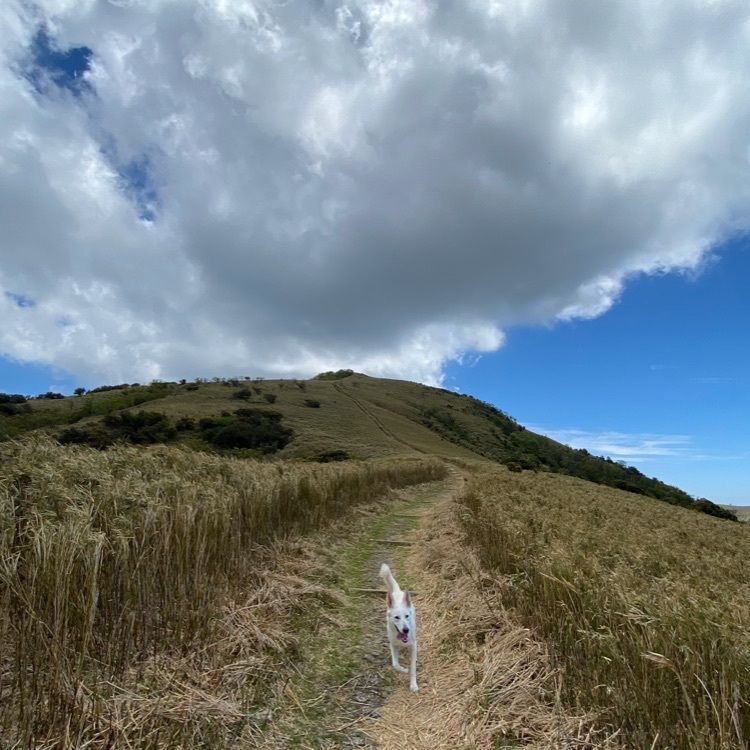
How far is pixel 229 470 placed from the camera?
854 cm

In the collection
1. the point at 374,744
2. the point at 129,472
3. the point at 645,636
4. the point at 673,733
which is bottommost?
the point at 374,744

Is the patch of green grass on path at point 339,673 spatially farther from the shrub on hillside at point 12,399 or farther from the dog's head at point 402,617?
the shrub on hillside at point 12,399

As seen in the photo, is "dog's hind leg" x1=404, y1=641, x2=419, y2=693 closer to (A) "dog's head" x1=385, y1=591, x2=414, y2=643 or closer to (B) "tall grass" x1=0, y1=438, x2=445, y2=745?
(A) "dog's head" x1=385, y1=591, x2=414, y2=643

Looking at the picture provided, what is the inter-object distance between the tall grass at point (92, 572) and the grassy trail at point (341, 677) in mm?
1108

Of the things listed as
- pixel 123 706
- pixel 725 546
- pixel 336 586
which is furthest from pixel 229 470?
pixel 725 546

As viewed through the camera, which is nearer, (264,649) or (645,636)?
(645,636)

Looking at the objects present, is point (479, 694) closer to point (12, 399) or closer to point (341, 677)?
point (341, 677)

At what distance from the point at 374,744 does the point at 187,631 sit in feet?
6.42

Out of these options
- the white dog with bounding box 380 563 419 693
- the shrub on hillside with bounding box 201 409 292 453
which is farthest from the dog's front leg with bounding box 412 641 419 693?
the shrub on hillside with bounding box 201 409 292 453

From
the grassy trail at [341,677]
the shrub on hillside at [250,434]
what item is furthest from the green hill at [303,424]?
the grassy trail at [341,677]

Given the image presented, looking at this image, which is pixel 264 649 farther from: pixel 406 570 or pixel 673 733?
pixel 406 570

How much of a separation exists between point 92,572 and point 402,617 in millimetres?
3156

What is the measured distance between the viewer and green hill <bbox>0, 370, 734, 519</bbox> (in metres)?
52.1

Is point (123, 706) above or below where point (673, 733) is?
below
